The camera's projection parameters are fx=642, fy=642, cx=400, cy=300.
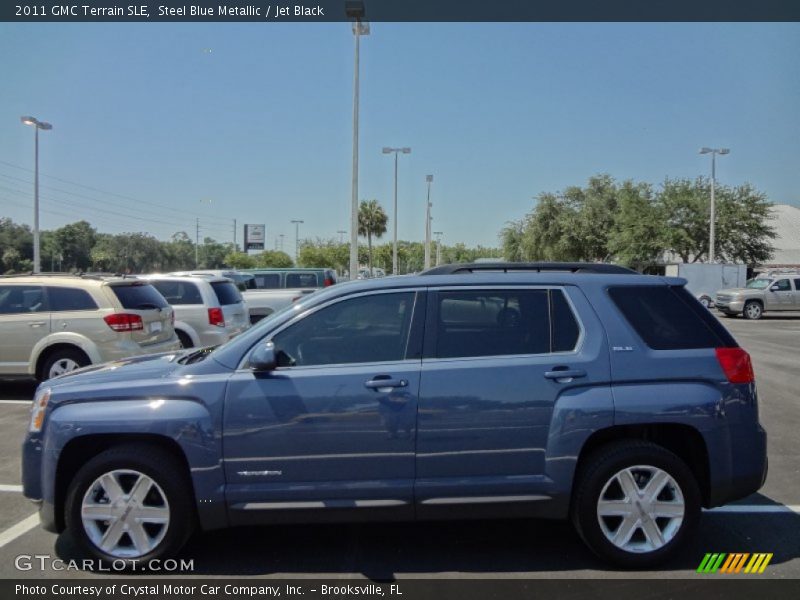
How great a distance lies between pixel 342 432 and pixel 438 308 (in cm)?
102

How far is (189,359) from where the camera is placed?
14.8 feet

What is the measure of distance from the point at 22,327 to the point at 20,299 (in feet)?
1.47

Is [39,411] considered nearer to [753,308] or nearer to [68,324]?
[68,324]

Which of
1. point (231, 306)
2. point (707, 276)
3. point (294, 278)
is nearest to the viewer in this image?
point (231, 306)

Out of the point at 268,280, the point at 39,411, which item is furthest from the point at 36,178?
the point at 39,411

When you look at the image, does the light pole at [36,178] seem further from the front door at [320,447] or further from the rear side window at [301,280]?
the front door at [320,447]

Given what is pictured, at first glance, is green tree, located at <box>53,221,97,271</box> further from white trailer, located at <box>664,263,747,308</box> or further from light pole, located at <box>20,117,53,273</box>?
white trailer, located at <box>664,263,747,308</box>

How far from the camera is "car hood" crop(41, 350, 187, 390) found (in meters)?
4.11

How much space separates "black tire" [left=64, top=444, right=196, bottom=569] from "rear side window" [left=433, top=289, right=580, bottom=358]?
5.85ft

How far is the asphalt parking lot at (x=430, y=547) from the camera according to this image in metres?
3.97

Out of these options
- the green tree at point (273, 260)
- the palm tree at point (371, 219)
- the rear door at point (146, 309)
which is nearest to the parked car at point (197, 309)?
the rear door at point (146, 309)

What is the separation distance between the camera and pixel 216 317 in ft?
38.4

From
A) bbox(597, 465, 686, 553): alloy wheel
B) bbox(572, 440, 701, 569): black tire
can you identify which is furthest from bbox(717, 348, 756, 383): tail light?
bbox(597, 465, 686, 553): alloy wheel

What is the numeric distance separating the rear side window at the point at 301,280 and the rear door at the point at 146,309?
941 cm
